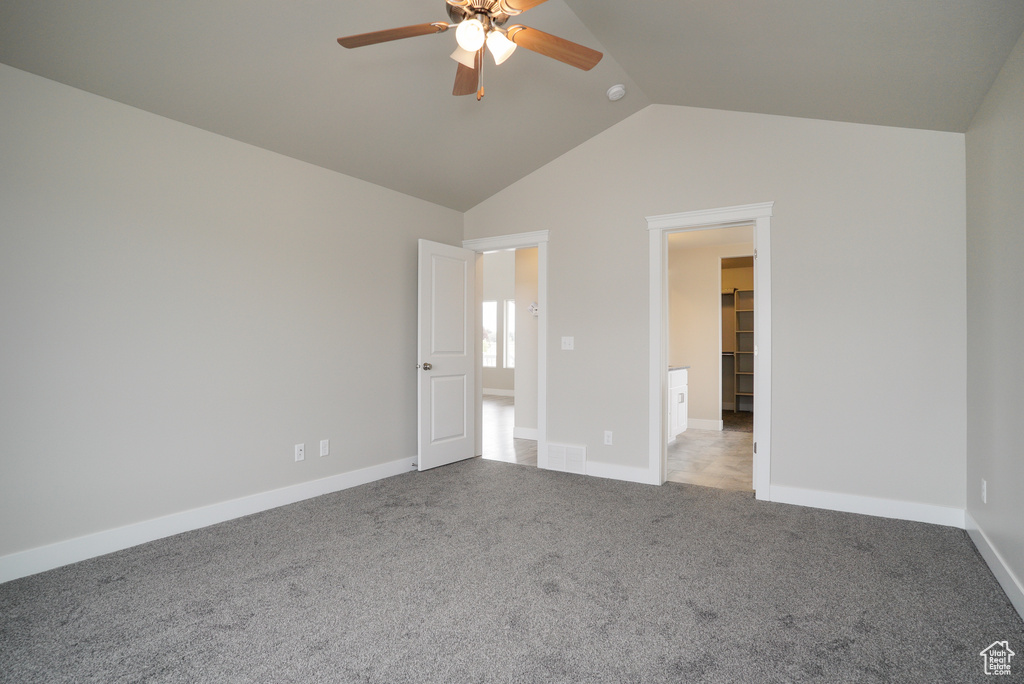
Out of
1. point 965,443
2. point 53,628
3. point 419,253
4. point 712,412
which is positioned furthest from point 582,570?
point 712,412

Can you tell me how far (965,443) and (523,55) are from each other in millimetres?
3609

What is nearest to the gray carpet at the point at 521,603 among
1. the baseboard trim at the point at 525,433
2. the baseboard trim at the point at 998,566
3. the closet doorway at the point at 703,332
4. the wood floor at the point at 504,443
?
the baseboard trim at the point at 998,566

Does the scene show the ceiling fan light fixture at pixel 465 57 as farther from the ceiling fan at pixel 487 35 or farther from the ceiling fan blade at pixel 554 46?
the ceiling fan blade at pixel 554 46

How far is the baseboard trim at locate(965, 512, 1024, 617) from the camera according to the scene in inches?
81.7

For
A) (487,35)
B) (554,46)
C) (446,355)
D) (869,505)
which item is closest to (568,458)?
(446,355)

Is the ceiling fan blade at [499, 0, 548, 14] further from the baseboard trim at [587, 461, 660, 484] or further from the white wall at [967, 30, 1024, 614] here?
the baseboard trim at [587, 461, 660, 484]

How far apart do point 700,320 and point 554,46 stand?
5471mm

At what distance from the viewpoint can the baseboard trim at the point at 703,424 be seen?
22.0ft

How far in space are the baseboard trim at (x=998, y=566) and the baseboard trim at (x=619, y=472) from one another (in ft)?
6.20

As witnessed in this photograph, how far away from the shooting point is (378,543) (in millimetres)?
2838

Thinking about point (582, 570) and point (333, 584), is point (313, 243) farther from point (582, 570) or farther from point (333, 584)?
point (582, 570)

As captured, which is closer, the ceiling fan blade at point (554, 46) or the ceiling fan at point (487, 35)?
the ceiling fan at point (487, 35)

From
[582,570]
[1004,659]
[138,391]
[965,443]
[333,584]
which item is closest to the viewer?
[1004,659]

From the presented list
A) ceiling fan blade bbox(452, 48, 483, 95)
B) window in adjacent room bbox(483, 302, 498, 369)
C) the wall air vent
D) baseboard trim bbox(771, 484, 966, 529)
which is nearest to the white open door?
the wall air vent
